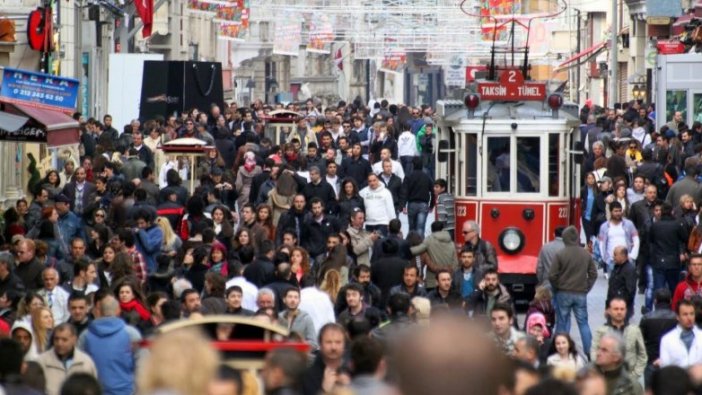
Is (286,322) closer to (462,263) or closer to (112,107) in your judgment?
(462,263)

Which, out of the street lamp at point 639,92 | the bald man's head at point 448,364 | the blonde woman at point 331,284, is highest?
the street lamp at point 639,92

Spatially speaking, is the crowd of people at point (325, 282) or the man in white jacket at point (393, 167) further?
the man in white jacket at point (393, 167)

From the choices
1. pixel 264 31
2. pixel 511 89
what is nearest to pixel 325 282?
pixel 511 89

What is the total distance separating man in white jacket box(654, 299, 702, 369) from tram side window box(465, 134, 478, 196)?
758 centimetres

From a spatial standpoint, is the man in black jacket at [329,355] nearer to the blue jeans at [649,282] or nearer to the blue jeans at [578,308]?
the blue jeans at [578,308]

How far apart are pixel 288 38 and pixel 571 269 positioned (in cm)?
5134

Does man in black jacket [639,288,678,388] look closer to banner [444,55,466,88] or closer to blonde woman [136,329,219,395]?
blonde woman [136,329,219,395]

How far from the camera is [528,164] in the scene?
69.6ft

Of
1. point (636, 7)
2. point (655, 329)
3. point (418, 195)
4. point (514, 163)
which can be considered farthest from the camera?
point (636, 7)

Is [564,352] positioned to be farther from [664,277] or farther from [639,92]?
[639,92]

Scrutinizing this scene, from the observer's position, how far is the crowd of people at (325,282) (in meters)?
6.44

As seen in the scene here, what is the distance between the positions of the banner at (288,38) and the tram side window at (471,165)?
46.5m

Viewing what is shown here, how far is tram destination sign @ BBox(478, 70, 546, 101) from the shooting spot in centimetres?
2141

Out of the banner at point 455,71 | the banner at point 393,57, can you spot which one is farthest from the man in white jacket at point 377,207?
the banner at point 455,71
